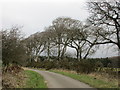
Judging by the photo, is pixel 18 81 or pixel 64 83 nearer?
pixel 18 81

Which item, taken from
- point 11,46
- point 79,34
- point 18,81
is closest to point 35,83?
point 18,81

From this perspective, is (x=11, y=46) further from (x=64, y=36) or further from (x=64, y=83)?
(x=64, y=36)

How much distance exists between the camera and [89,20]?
85.8ft

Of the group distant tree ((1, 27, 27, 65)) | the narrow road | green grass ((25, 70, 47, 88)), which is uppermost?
distant tree ((1, 27, 27, 65))

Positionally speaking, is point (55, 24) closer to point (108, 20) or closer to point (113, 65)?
point (108, 20)

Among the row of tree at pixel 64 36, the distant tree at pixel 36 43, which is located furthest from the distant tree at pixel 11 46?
the distant tree at pixel 36 43

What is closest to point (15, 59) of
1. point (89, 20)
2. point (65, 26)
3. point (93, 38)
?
point (89, 20)

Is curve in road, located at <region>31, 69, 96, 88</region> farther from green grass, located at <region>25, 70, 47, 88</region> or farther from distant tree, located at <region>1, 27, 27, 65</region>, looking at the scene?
distant tree, located at <region>1, 27, 27, 65</region>

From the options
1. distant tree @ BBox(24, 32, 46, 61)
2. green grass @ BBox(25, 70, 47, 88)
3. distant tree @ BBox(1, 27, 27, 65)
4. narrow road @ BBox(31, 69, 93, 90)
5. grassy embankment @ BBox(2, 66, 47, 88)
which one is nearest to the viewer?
grassy embankment @ BBox(2, 66, 47, 88)

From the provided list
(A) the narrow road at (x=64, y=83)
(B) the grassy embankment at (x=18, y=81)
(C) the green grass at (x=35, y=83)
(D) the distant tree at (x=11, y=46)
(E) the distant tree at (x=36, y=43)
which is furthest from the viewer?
(E) the distant tree at (x=36, y=43)

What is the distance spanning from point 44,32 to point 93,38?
17.9 m

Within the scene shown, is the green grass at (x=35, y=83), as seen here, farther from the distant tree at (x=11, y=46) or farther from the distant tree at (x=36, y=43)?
the distant tree at (x=36, y=43)

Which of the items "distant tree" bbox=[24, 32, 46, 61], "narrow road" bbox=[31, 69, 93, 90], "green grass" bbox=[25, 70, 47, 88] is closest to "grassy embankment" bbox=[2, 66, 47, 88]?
"green grass" bbox=[25, 70, 47, 88]

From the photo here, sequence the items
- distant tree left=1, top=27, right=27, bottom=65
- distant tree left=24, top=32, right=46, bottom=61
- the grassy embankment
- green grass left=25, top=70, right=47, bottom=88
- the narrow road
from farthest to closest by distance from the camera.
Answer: distant tree left=24, top=32, right=46, bottom=61 < distant tree left=1, top=27, right=27, bottom=65 < the narrow road < green grass left=25, top=70, right=47, bottom=88 < the grassy embankment
